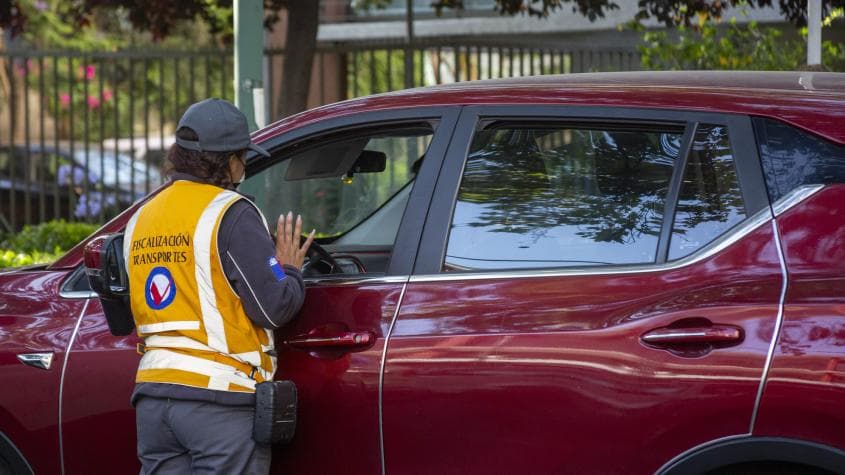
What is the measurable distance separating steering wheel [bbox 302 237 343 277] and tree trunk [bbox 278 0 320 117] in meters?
6.32

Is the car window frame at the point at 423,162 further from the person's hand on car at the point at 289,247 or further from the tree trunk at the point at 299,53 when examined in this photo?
the tree trunk at the point at 299,53

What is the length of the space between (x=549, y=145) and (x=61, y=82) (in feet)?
70.8

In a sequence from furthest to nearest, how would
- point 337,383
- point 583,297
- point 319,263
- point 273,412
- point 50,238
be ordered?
point 50,238 → point 319,263 → point 337,383 → point 273,412 → point 583,297

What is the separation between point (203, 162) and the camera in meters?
3.57

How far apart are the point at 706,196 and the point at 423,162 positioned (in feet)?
2.77

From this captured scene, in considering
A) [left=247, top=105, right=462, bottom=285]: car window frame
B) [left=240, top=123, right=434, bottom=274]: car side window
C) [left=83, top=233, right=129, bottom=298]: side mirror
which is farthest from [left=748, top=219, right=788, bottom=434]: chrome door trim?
[left=83, top=233, right=129, bottom=298]: side mirror

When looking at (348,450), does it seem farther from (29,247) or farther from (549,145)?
(29,247)

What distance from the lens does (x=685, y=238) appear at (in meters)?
3.34

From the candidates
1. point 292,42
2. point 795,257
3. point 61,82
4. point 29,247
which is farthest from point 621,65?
point 61,82

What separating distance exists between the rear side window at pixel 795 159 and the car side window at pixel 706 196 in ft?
0.30

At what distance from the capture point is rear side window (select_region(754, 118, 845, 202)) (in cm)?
323

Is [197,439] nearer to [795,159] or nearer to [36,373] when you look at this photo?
[36,373]

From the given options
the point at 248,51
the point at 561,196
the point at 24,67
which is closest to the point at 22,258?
the point at 24,67

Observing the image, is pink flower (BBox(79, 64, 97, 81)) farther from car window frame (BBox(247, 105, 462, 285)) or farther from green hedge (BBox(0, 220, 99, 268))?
car window frame (BBox(247, 105, 462, 285))
